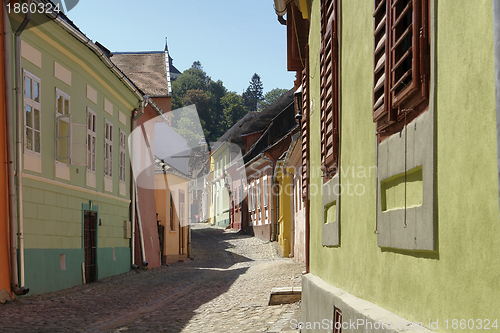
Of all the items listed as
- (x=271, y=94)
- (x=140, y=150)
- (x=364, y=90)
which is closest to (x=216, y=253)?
(x=140, y=150)

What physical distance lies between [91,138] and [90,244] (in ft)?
8.83

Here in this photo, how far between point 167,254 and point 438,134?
76.8 feet

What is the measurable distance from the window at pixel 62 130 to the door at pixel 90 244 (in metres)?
2.39

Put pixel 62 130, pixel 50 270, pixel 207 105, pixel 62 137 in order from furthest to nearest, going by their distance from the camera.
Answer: pixel 207 105 → pixel 62 130 → pixel 62 137 → pixel 50 270

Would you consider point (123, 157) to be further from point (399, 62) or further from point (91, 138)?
point (399, 62)

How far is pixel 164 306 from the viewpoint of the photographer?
10.8 meters

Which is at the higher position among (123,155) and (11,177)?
(123,155)

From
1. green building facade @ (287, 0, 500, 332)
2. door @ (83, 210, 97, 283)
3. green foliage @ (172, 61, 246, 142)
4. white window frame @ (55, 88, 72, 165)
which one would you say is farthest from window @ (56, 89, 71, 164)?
green foliage @ (172, 61, 246, 142)

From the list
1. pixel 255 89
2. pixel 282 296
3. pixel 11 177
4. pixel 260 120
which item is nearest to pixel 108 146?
pixel 11 177

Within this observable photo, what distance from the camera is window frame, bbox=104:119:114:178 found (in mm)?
16625

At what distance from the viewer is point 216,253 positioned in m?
28.3

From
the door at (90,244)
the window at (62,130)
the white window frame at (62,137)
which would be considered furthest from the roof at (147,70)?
the white window frame at (62,137)

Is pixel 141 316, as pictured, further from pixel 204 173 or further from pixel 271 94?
pixel 271 94

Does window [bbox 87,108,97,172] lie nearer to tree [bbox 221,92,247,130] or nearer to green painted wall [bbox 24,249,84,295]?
green painted wall [bbox 24,249,84,295]
